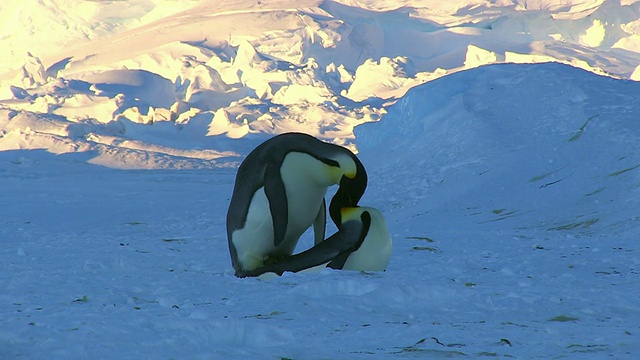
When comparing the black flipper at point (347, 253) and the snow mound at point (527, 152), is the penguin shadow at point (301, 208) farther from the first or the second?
the snow mound at point (527, 152)

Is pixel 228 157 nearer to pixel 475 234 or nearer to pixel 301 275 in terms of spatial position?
pixel 475 234

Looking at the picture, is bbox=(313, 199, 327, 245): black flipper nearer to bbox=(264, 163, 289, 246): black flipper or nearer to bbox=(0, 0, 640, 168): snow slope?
bbox=(264, 163, 289, 246): black flipper

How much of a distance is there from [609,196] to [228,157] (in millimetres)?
12449

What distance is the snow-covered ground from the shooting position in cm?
229

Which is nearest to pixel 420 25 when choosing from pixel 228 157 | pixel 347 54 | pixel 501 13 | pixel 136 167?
pixel 501 13

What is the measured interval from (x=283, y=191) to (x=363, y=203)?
4.28 m

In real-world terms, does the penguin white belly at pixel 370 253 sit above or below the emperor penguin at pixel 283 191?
below

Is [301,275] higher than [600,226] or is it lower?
higher

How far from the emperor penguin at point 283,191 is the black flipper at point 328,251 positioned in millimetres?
99

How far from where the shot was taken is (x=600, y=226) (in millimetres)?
6121

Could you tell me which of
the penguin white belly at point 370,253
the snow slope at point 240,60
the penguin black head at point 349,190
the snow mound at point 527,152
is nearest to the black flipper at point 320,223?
the penguin black head at point 349,190

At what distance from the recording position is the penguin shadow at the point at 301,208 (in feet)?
12.5

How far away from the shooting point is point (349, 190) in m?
3.83

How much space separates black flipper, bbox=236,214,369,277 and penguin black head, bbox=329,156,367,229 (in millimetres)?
72
